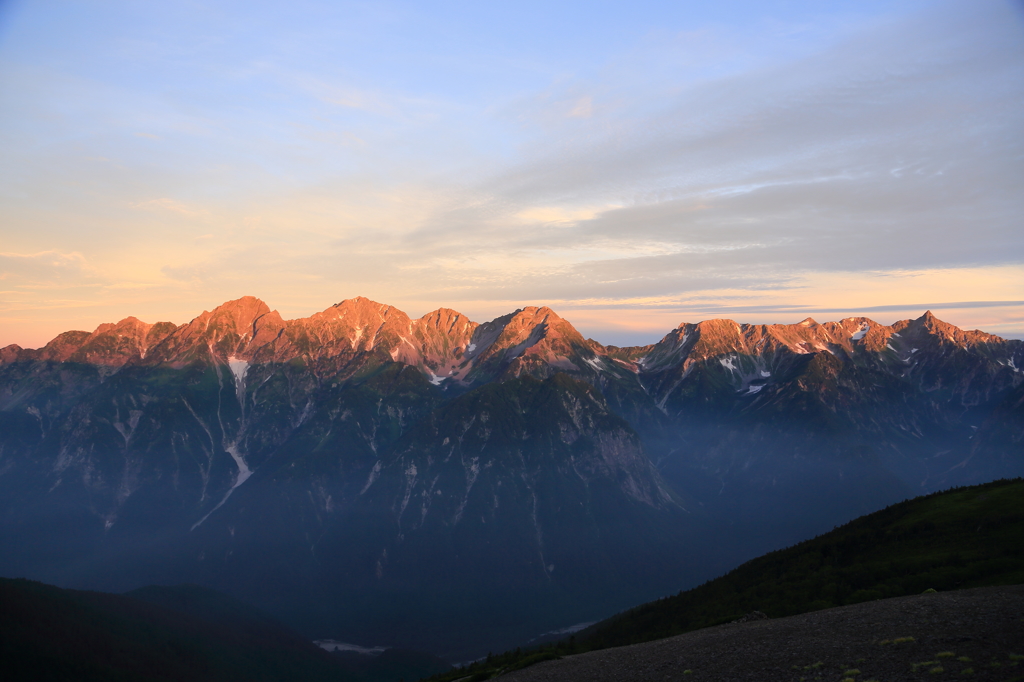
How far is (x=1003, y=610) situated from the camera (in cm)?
5584

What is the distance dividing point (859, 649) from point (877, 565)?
1852 inches

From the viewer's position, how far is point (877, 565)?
9475 cm

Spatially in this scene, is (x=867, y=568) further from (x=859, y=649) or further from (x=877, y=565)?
(x=859, y=649)

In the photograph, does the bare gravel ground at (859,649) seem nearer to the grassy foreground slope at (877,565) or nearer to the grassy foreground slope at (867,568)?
the grassy foreground slope at (867,568)

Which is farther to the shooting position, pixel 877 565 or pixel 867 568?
pixel 867 568

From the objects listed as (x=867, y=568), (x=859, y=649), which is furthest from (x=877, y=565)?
(x=859, y=649)

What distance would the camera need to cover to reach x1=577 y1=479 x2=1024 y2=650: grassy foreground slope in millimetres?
79500

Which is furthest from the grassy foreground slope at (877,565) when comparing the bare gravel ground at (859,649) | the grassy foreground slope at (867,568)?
the bare gravel ground at (859,649)

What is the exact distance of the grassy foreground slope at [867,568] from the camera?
7981cm

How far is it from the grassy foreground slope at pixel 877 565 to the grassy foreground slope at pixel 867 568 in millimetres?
175

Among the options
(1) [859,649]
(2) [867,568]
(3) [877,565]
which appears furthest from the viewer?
(2) [867,568]

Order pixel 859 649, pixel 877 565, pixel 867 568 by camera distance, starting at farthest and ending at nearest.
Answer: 1. pixel 867 568
2. pixel 877 565
3. pixel 859 649

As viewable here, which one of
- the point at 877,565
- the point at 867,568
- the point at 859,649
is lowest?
the point at 867,568

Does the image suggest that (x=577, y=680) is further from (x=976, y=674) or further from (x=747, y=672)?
(x=976, y=674)
